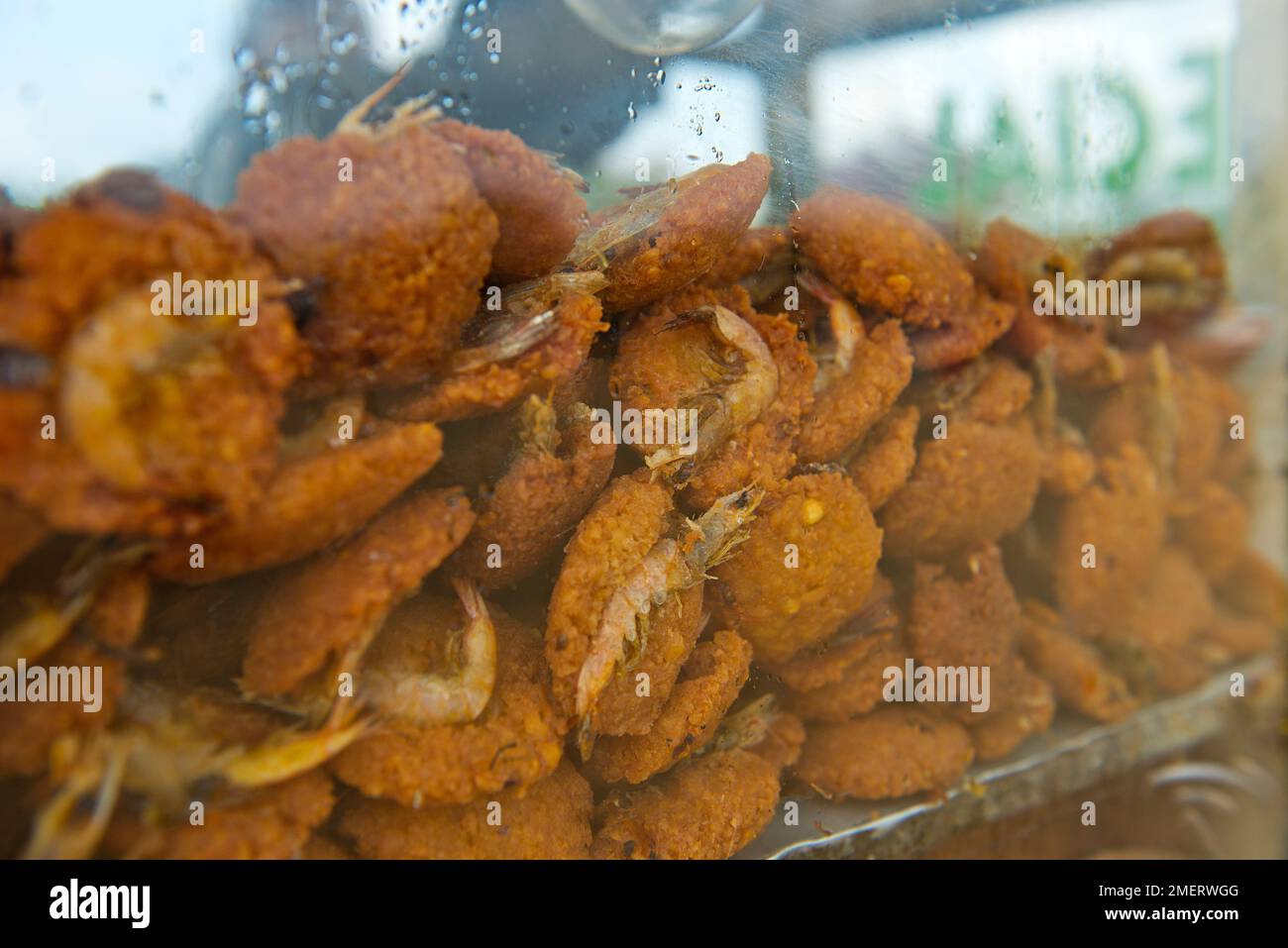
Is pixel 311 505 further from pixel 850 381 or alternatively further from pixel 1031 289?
pixel 1031 289

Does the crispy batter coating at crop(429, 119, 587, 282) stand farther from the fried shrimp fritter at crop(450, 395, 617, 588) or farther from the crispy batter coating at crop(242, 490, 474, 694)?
the crispy batter coating at crop(242, 490, 474, 694)

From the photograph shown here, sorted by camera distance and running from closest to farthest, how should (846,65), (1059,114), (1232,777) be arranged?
(846,65)
(1059,114)
(1232,777)

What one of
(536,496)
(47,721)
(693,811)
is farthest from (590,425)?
(47,721)

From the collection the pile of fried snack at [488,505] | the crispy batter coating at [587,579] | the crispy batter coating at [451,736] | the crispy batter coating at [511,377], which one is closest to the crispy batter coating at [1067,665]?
the pile of fried snack at [488,505]

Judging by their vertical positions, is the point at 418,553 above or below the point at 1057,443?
below

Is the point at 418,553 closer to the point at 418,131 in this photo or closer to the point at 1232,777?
the point at 418,131

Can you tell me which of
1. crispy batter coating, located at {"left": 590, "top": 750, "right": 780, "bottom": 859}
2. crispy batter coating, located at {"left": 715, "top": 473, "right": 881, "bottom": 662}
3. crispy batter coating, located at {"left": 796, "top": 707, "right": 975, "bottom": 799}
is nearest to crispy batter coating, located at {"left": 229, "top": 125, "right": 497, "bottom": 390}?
crispy batter coating, located at {"left": 715, "top": 473, "right": 881, "bottom": 662}
